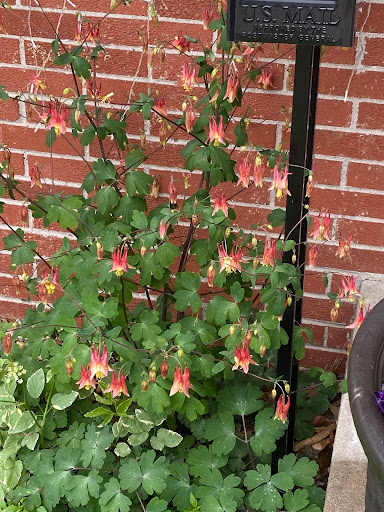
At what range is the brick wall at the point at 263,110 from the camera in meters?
2.24

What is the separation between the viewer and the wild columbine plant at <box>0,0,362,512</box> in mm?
1898

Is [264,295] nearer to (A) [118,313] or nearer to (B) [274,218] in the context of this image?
(B) [274,218]

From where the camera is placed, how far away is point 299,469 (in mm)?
2094

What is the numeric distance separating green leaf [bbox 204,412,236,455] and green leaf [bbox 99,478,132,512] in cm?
28

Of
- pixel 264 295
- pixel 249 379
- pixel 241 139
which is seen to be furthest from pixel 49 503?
pixel 241 139

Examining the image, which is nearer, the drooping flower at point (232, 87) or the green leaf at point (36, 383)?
the drooping flower at point (232, 87)

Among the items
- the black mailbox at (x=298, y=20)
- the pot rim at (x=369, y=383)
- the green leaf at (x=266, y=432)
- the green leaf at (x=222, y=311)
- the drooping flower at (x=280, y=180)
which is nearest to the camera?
the pot rim at (x=369, y=383)

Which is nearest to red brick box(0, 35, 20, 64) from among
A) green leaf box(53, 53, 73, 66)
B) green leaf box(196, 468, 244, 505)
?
green leaf box(53, 53, 73, 66)

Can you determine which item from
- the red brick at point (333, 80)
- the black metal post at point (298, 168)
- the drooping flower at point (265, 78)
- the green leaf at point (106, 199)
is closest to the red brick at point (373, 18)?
the red brick at point (333, 80)

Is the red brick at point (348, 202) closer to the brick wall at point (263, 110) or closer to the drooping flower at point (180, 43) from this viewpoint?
the brick wall at point (263, 110)

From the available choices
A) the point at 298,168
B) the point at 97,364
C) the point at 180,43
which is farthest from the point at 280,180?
the point at 97,364

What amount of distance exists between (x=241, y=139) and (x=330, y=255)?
24.3 inches

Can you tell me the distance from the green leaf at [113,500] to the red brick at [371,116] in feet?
4.23

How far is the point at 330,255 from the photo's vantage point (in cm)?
248
